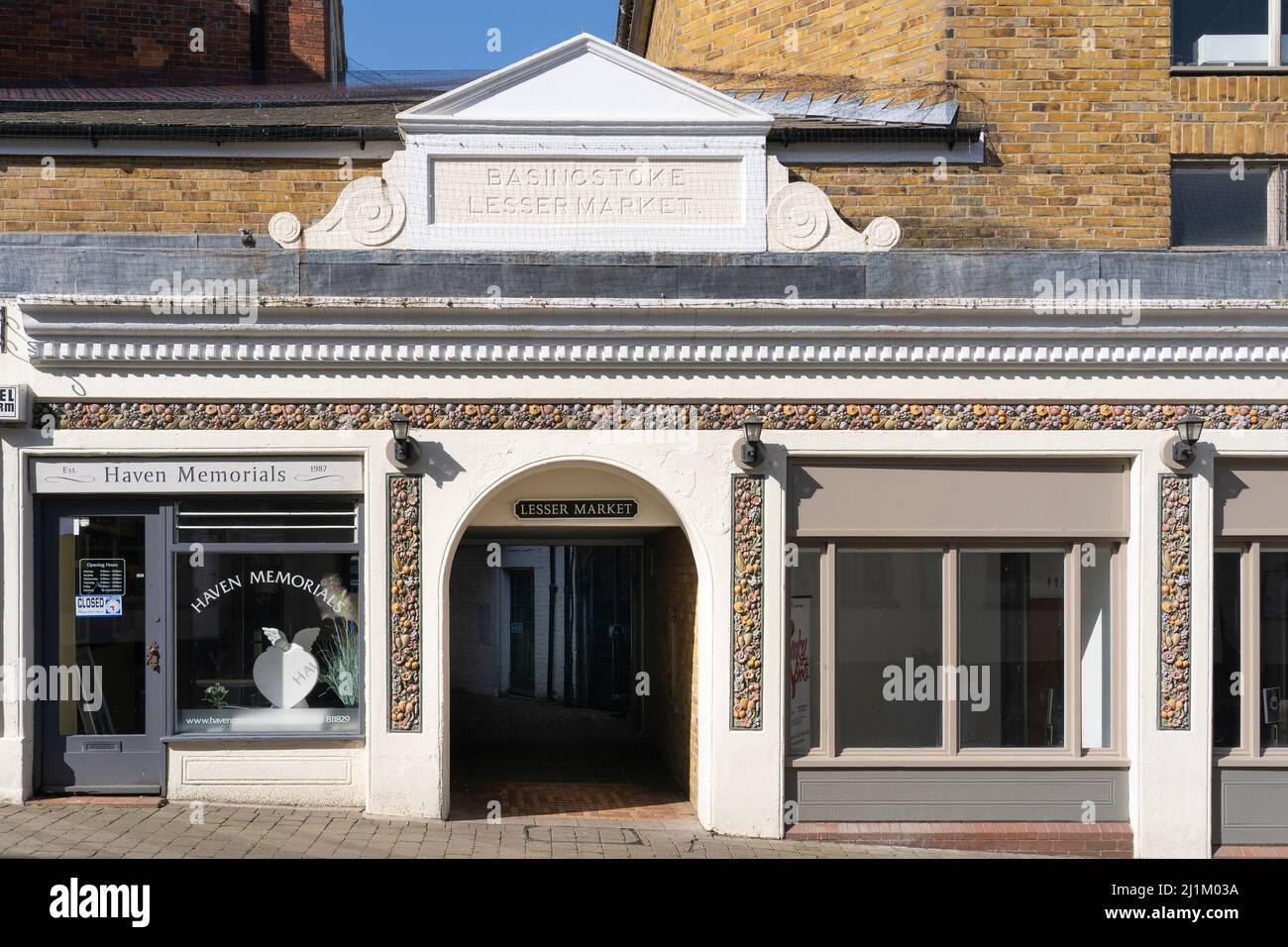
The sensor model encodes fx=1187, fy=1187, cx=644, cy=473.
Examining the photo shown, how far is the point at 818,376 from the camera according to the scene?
9781 millimetres

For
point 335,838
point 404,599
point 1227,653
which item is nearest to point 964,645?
point 1227,653

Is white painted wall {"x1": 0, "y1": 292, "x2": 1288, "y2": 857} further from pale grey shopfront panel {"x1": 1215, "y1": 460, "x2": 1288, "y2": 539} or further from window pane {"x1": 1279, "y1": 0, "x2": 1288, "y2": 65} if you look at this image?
window pane {"x1": 1279, "y1": 0, "x2": 1288, "y2": 65}

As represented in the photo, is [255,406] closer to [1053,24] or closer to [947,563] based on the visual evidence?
[947,563]

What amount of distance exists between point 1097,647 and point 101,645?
8361 millimetres

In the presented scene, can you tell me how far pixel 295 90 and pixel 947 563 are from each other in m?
9.06

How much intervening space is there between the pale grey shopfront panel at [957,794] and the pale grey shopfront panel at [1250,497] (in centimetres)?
228

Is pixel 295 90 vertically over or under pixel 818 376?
over

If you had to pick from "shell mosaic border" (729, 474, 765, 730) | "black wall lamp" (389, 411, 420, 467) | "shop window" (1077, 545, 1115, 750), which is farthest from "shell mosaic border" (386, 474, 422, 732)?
"shop window" (1077, 545, 1115, 750)

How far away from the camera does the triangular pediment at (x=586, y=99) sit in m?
9.92

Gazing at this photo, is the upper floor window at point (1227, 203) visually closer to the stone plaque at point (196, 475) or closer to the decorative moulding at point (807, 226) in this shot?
the decorative moulding at point (807, 226)

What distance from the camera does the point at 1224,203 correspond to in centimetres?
1136

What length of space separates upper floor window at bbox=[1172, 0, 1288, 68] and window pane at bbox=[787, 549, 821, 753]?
248 inches

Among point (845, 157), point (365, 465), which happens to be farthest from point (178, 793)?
point (845, 157)

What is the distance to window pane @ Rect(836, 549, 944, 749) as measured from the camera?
→ 1002cm
